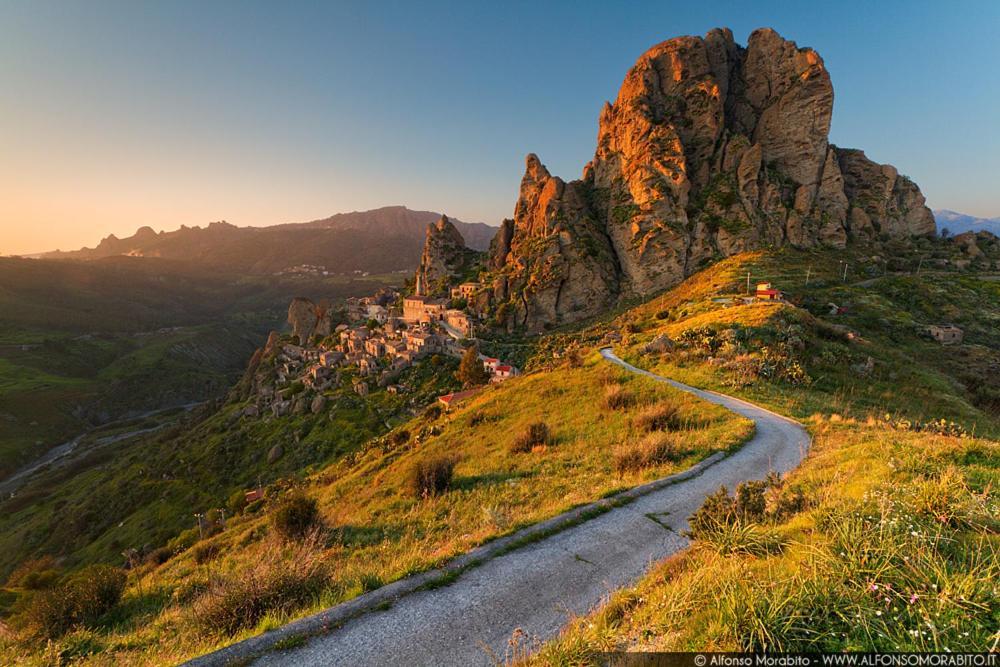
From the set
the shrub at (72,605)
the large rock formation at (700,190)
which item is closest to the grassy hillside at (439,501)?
the shrub at (72,605)

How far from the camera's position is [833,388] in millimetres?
18969

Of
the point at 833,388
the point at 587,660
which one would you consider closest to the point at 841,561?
the point at 587,660

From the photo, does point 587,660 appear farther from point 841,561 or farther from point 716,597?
point 841,561

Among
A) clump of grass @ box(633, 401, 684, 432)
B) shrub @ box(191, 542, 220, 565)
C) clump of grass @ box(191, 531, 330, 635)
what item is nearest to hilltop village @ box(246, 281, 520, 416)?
shrub @ box(191, 542, 220, 565)

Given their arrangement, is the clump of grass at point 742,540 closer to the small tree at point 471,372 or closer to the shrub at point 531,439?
the shrub at point 531,439

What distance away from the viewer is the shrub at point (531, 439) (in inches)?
643

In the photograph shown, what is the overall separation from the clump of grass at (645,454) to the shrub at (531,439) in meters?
4.62

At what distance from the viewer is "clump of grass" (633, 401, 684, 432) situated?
1479 centimetres

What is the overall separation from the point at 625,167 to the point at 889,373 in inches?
3135

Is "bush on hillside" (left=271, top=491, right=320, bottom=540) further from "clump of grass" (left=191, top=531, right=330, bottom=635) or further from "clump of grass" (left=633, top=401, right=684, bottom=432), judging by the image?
"clump of grass" (left=633, top=401, right=684, bottom=432)

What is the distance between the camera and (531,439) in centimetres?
1659

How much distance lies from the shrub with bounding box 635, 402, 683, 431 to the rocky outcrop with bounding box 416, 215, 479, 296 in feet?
289

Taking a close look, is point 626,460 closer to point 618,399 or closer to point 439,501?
point 439,501

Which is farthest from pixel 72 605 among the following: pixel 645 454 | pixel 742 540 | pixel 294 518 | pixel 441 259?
pixel 441 259
